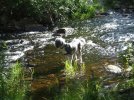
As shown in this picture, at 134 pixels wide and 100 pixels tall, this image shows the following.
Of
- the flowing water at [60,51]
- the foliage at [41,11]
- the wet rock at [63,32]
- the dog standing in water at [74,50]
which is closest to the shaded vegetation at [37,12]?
the foliage at [41,11]

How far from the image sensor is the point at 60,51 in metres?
13.9

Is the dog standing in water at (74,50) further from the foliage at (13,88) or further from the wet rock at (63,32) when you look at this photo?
the wet rock at (63,32)

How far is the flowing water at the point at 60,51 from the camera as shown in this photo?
405 inches

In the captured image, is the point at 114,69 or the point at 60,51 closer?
the point at 114,69

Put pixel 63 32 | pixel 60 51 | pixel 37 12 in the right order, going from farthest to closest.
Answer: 1. pixel 37 12
2. pixel 63 32
3. pixel 60 51

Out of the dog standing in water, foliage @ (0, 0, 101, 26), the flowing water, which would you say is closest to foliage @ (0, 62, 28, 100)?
the flowing water

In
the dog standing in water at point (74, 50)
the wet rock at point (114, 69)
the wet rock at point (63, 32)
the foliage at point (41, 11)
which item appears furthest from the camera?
the foliage at point (41, 11)

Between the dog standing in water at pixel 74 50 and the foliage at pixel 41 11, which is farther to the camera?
the foliage at pixel 41 11

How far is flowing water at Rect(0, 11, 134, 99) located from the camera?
10.3m

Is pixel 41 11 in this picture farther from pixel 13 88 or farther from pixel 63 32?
pixel 13 88

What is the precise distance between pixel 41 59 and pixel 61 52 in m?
1.17

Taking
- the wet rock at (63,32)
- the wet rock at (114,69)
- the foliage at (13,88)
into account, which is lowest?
the wet rock at (114,69)

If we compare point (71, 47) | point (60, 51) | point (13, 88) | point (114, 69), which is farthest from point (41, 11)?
point (13, 88)

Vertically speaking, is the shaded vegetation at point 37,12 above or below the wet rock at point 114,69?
above
